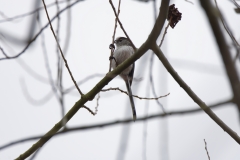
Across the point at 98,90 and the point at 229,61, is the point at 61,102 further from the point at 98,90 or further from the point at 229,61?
the point at 229,61

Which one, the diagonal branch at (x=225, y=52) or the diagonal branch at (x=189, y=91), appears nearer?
the diagonal branch at (x=225, y=52)

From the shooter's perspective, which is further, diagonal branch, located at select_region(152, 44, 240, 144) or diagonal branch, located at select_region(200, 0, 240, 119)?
diagonal branch, located at select_region(152, 44, 240, 144)

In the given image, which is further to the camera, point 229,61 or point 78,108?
point 78,108

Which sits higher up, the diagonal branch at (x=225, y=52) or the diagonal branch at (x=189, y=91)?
the diagonal branch at (x=189, y=91)

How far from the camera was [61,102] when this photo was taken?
83.2 inches

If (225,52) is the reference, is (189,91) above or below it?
above

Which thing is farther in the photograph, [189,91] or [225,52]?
[189,91]

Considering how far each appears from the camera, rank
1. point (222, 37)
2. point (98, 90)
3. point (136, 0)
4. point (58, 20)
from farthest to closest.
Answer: point (98, 90), point (58, 20), point (136, 0), point (222, 37)

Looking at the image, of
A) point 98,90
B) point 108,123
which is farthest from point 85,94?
point 108,123

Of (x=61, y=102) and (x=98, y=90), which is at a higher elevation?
(x=98, y=90)

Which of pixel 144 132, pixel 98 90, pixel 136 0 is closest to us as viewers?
pixel 136 0

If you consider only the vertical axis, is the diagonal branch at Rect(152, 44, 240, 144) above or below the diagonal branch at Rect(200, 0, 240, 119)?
above

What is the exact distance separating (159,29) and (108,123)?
0.93 meters

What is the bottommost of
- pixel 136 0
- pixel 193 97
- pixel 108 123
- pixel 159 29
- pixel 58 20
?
pixel 108 123
